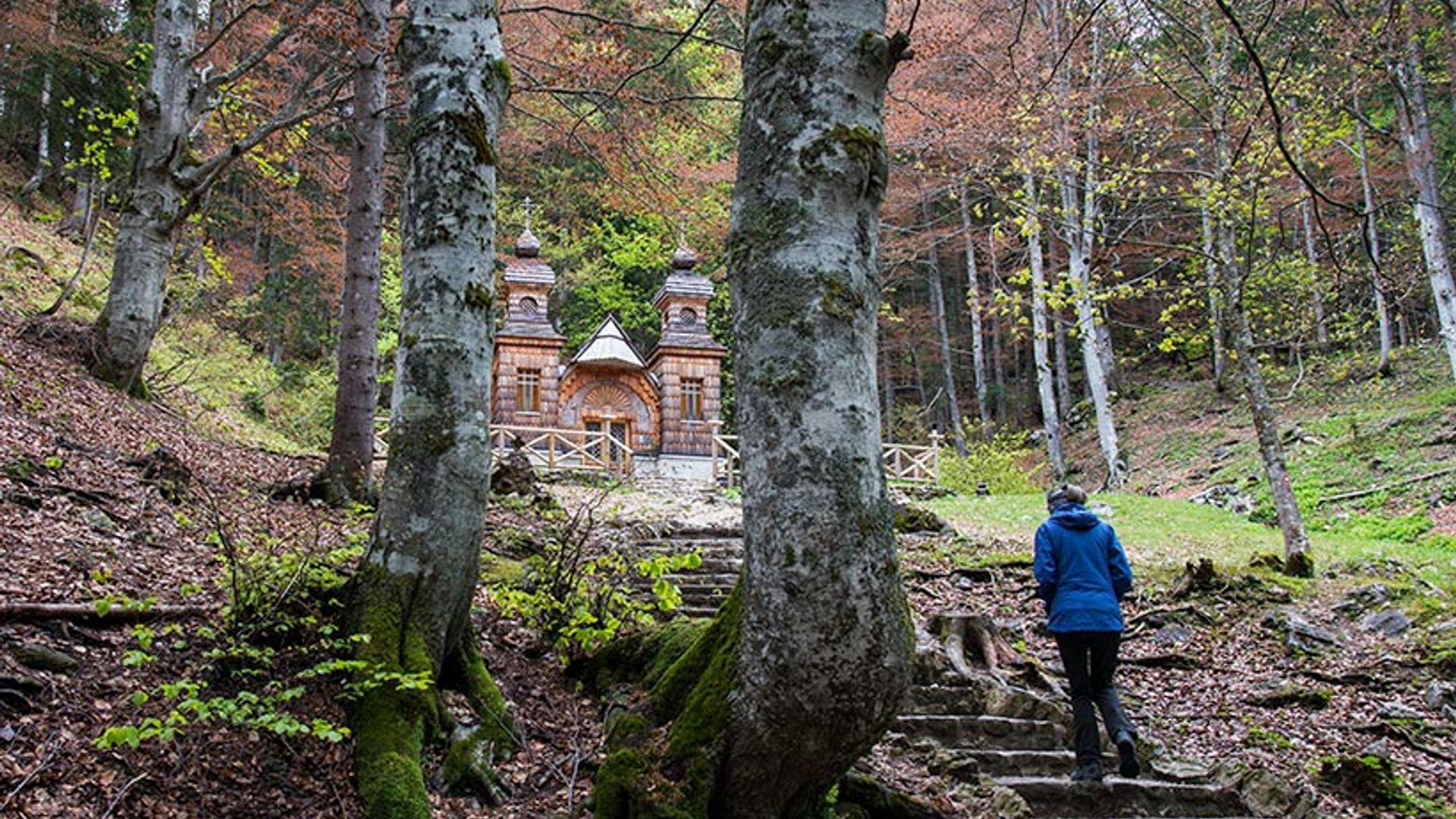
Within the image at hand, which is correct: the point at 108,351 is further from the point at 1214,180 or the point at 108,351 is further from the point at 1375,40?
the point at 1214,180

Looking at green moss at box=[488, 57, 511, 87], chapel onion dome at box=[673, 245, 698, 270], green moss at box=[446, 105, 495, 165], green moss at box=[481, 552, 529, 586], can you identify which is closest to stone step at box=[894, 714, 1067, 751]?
green moss at box=[481, 552, 529, 586]

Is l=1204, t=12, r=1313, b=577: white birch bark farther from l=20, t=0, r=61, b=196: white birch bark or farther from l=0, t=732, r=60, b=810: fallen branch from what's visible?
l=20, t=0, r=61, b=196: white birch bark

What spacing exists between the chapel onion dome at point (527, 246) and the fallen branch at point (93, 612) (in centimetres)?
2085

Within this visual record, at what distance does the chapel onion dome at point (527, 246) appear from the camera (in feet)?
78.9

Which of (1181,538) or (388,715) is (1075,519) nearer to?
(388,715)

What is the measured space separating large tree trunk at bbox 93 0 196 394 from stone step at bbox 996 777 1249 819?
903cm

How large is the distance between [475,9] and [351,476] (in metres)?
5.03

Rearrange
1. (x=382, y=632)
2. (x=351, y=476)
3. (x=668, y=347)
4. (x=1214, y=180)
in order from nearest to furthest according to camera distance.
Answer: (x=382, y=632)
(x=351, y=476)
(x=1214, y=180)
(x=668, y=347)

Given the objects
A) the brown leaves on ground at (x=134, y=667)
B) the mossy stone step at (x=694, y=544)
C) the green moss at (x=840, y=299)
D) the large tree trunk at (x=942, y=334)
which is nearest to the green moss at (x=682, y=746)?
the brown leaves on ground at (x=134, y=667)

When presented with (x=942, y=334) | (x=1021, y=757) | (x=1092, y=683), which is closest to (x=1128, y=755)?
(x=1092, y=683)

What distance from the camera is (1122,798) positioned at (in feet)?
15.5

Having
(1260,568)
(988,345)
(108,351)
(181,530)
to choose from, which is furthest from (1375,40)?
(988,345)

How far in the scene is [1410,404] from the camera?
1672 cm

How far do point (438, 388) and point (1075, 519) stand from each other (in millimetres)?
3505
